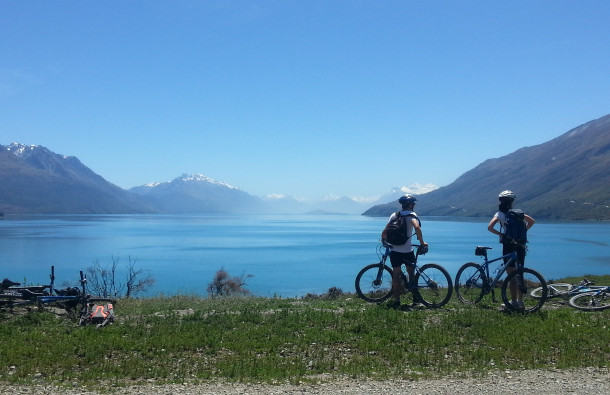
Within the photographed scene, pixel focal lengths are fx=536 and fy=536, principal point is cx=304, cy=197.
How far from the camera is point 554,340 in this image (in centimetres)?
911

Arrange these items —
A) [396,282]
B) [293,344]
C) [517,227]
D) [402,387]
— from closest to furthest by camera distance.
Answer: [402,387] < [293,344] < [517,227] < [396,282]

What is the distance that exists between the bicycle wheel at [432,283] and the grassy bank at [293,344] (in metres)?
0.75

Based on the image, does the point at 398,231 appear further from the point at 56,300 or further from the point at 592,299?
the point at 56,300

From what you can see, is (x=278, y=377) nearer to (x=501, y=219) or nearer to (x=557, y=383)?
(x=557, y=383)

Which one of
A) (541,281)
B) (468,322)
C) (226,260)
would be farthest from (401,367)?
(226,260)

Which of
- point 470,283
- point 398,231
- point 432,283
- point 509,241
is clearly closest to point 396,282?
point 432,283

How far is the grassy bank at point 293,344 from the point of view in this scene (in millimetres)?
7652

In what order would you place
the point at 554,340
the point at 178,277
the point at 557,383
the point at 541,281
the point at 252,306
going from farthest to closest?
1. the point at 178,277
2. the point at 252,306
3. the point at 541,281
4. the point at 554,340
5. the point at 557,383

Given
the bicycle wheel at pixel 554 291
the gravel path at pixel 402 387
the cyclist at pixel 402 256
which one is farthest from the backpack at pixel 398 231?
the gravel path at pixel 402 387

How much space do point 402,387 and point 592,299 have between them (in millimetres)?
7371

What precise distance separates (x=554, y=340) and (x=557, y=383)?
2.28 m

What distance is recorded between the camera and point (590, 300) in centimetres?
1255

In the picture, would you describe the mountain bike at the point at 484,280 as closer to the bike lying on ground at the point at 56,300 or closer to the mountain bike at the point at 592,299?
the mountain bike at the point at 592,299

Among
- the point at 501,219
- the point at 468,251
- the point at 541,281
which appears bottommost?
the point at 468,251
